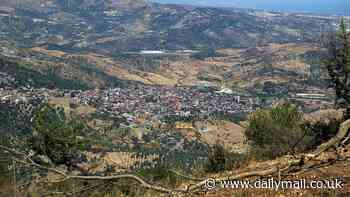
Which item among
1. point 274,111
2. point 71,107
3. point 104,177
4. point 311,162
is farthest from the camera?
point 71,107

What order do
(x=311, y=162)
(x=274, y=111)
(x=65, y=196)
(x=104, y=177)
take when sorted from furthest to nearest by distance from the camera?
(x=274, y=111) → (x=311, y=162) → (x=65, y=196) → (x=104, y=177)

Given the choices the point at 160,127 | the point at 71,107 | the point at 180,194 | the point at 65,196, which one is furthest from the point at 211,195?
the point at 71,107

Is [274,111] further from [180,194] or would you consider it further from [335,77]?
[180,194]

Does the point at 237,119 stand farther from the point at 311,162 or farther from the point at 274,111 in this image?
the point at 311,162

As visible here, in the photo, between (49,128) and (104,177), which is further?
(49,128)

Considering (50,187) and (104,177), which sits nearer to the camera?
(104,177)

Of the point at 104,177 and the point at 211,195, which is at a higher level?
the point at 104,177

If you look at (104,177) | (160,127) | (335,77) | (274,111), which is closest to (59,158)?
(274,111)

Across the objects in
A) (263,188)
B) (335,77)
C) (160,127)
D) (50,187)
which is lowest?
(160,127)

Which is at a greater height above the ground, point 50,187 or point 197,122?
point 50,187
